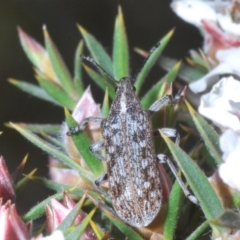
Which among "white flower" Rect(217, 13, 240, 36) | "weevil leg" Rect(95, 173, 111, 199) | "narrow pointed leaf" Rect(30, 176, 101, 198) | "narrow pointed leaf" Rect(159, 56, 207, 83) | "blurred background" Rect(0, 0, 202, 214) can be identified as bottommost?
"blurred background" Rect(0, 0, 202, 214)

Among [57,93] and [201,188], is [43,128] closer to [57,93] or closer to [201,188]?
[57,93]

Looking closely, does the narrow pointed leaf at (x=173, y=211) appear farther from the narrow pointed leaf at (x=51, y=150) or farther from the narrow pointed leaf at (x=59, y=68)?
the narrow pointed leaf at (x=59, y=68)

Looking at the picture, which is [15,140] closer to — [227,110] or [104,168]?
[104,168]

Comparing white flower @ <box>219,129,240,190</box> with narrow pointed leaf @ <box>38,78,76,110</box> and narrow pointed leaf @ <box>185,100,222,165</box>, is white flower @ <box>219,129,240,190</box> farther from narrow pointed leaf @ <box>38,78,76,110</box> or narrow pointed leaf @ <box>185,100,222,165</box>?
narrow pointed leaf @ <box>38,78,76,110</box>

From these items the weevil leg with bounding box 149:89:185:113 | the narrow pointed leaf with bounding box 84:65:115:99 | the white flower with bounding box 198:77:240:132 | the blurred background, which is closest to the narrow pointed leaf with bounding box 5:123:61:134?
the narrow pointed leaf with bounding box 84:65:115:99

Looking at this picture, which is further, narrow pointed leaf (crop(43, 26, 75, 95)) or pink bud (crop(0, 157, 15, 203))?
narrow pointed leaf (crop(43, 26, 75, 95))

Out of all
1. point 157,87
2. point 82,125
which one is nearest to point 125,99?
point 157,87

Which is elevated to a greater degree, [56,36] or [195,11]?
[195,11]
